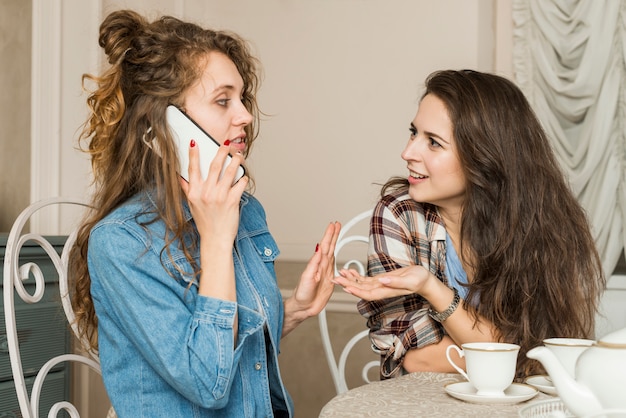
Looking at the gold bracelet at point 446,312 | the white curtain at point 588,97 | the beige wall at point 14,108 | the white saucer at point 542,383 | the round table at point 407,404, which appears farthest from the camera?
the beige wall at point 14,108

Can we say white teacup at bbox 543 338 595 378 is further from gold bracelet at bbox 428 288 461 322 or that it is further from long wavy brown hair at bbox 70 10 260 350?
long wavy brown hair at bbox 70 10 260 350

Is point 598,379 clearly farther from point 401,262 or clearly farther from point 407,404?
point 401,262

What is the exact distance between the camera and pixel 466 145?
1.67 m

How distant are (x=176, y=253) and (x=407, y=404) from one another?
507 mm

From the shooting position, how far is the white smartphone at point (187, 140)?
1.34 metres

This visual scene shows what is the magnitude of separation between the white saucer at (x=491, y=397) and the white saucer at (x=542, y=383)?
33mm

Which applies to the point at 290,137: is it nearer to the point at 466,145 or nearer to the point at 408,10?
the point at 408,10

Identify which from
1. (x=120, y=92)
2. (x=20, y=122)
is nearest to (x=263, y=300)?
(x=120, y=92)

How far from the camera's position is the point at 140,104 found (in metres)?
1.42

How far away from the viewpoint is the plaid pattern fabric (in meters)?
1.56

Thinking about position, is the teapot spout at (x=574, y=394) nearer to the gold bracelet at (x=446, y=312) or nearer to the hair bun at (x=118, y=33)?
the gold bracelet at (x=446, y=312)

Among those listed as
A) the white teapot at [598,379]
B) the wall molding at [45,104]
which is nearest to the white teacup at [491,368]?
the white teapot at [598,379]

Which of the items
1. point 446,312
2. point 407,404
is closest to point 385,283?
point 446,312

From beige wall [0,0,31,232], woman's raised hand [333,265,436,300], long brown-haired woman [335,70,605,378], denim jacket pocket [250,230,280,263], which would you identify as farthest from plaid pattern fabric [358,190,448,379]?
beige wall [0,0,31,232]
